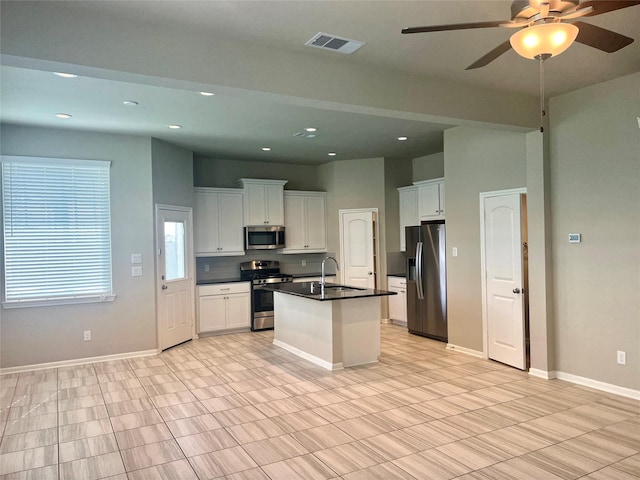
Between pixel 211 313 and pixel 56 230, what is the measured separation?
2.56 metres

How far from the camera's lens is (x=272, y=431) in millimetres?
3656

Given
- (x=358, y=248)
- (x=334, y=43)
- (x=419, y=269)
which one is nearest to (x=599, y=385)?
(x=419, y=269)

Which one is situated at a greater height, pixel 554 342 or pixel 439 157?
pixel 439 157

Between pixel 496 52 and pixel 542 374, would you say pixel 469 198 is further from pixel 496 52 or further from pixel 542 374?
pixel 496 52

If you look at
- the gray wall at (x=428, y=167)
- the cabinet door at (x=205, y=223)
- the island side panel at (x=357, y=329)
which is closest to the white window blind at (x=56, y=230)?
the cabinet door at (x=205, y=223)

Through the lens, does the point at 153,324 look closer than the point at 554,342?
No

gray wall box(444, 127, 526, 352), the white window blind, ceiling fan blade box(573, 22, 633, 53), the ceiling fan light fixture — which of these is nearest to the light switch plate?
gray wall box(444, 127, 526, 352)

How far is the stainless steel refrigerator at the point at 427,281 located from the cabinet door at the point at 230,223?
2.79 m

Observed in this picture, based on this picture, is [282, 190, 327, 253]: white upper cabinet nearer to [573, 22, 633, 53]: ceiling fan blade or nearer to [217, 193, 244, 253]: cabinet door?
[217, 193, 244, 253]: cabinet door

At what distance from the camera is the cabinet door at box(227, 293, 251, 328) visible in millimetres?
7449

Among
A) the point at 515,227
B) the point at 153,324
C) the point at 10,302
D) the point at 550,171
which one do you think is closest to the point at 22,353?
the point at 10,302

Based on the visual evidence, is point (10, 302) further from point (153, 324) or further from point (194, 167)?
point (194, 167)

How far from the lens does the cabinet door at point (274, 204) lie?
7.98m

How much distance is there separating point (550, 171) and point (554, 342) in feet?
5.82
